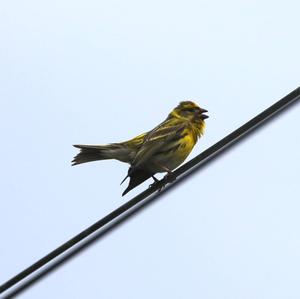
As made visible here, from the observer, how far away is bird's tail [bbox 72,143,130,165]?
916 centimetres

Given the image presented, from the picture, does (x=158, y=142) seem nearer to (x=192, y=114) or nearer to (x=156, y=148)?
(x=156, y=148)

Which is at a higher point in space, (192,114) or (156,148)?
(192,114)

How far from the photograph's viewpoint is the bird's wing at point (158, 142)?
8.80 metres

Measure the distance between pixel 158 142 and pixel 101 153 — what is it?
78cm

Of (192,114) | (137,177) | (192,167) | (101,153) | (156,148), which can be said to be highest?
(101,153)

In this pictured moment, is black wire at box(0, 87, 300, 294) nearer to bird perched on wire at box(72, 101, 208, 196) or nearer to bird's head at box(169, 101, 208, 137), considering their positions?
bird perched on wire at box(72, 101, 208, 196)

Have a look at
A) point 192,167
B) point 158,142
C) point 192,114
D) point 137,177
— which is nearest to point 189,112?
point 192,114

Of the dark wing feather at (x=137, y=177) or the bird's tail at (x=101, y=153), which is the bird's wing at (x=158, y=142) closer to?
the dark wing feather at (x=137, y=177)

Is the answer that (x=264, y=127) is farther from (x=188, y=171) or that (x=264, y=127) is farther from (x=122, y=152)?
(x=122, y=152)

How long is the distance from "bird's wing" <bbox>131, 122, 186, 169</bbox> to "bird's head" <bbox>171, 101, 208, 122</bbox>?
0.80 feet

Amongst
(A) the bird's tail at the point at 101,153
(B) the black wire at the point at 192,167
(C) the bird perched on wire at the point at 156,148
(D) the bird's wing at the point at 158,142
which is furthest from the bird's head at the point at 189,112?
(B) the black wire at the point at 192,167

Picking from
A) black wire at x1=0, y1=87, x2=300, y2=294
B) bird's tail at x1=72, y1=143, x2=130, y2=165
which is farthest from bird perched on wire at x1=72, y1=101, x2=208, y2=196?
black wire at x1=0, y1=87, x2=300, y2=294

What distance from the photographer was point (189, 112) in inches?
382

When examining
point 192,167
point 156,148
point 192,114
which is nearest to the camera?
point 192,167
